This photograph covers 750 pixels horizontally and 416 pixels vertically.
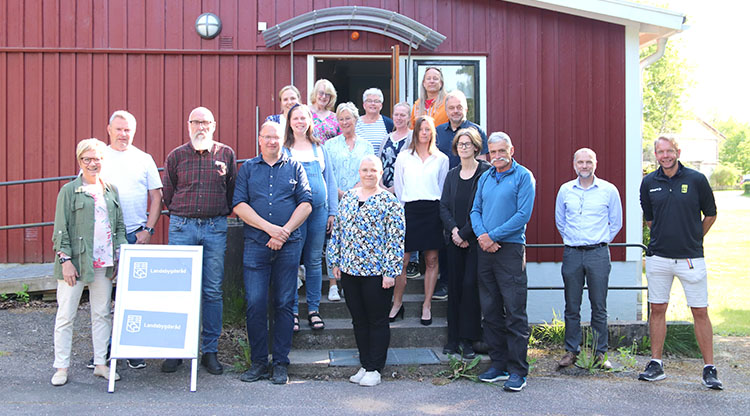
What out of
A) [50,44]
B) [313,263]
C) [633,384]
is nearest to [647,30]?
[633,384]

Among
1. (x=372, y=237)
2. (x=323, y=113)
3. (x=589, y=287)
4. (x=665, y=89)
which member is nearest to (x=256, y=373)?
(x=372, y=237)

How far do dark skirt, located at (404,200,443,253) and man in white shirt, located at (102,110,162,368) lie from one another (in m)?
2.04

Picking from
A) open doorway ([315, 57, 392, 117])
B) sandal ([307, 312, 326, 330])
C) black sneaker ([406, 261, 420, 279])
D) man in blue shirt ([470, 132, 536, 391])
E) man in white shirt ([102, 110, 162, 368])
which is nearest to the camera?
man in blue shirt ([470, 132, 536, 391])

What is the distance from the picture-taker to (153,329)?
14.9 feet

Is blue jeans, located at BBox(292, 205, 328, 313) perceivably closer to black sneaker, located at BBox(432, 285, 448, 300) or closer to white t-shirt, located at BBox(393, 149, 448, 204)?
white t-shirt, located at BBox(393, 149, 448, 204)

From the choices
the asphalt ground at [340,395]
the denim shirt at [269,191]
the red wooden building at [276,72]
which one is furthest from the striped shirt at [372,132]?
the asphalt ground at [340,395]

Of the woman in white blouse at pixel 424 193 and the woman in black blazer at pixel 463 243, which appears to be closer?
the woman in black blazer at pixel 463 243

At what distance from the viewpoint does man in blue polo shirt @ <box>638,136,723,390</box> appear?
190 inches

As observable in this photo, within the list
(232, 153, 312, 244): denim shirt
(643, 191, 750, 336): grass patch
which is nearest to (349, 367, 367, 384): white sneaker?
(232, 153, 312, 244): denim shirt

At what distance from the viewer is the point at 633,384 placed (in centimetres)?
489

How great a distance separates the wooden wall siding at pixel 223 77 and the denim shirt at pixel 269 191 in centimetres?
338

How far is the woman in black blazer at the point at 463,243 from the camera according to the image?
16.2 ft

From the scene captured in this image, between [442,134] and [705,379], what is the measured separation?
289 cm

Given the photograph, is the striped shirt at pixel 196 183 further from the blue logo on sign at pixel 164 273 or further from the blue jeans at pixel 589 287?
the blue jeans at pixel 589 287
